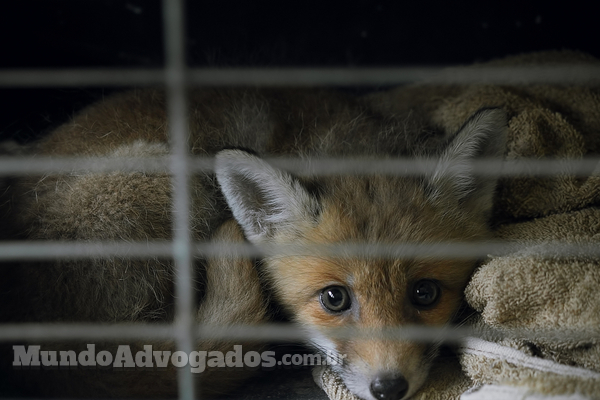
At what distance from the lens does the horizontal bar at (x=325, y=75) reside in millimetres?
1574

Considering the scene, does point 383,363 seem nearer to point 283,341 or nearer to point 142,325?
point 283,341

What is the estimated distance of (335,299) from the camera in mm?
1877

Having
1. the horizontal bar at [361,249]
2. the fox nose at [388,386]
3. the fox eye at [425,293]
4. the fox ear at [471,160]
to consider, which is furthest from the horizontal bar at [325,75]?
the fox nose at [388,386]

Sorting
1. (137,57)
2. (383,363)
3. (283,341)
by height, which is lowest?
(283,341)

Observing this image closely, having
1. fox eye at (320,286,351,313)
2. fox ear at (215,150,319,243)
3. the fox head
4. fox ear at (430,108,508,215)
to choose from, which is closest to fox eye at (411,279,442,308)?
the fox head

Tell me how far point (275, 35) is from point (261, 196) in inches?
44.3

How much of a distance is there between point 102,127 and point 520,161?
156 centimetres

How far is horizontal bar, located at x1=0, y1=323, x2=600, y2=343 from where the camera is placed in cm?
166

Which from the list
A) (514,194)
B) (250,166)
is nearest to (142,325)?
(250,166)

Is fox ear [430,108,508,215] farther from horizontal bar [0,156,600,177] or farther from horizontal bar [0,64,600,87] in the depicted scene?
horizontal bar [0,64,600,87]

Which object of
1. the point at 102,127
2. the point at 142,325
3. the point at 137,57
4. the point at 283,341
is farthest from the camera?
the point at 137,57

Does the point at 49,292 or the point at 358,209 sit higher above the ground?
the point at 358,209

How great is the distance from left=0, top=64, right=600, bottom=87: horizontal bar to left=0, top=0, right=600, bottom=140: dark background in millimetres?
203

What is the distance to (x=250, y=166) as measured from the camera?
1.92 m
